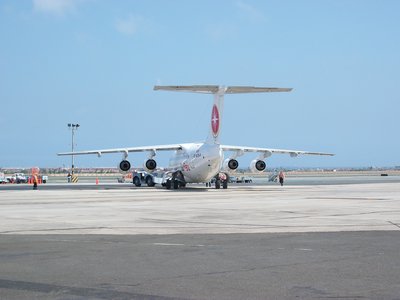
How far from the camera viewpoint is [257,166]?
56.8m

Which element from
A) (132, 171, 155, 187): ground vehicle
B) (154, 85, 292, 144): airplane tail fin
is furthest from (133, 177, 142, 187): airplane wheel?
(154, 85, 292, 144): airplane tail fin

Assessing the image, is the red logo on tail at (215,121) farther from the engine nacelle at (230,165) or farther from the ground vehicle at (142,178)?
the ground vehicle at (142,178)

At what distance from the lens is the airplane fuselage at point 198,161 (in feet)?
161

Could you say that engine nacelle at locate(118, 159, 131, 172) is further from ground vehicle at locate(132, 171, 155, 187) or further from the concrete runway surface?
the concrete runway surface

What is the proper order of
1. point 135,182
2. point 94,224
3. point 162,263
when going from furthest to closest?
point 135,182
point 94,224
point 162,263

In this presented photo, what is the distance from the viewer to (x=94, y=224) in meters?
19.5


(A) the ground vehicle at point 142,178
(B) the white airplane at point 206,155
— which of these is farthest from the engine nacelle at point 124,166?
(A) the ground vehicle at point 142,178

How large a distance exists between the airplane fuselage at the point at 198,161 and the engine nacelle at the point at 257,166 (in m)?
5.86

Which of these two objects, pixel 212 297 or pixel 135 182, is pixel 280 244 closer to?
pixel 212 297

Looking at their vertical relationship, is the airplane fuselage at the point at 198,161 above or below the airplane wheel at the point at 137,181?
above

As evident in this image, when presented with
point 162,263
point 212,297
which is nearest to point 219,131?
point 162,263

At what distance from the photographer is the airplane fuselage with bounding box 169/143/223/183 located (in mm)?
49219

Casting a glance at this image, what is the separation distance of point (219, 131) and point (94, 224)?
1162 inches

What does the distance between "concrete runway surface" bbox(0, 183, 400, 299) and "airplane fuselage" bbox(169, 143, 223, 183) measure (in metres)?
27.0
